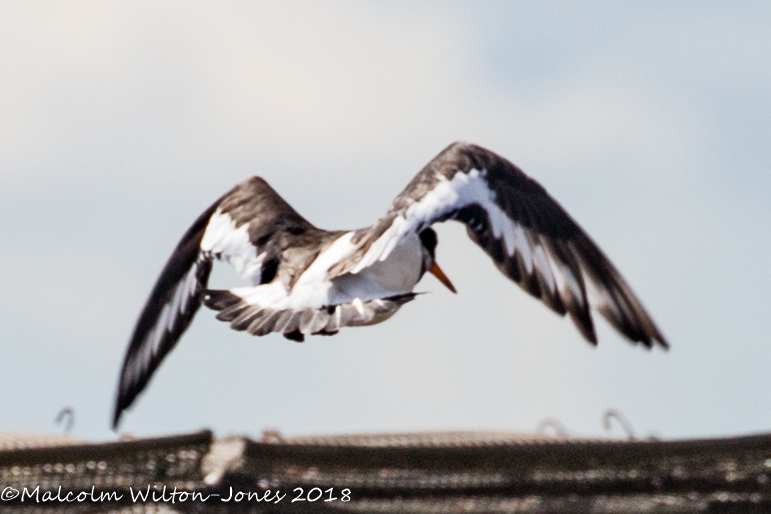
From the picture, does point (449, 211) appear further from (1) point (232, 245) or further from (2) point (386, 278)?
(1) point (232, 245)

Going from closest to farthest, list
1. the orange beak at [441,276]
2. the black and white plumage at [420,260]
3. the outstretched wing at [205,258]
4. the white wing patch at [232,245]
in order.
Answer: the black and white plumage at [420,260]
the white wing patch at [232,245]
the outstretched wing at [205,258]
the orange beak at [441,276]

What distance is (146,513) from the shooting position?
13.0 ft

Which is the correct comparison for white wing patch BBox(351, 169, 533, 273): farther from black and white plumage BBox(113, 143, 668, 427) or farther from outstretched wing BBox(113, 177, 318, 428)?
outstretched wing BBox(113, 177, 318, 428)

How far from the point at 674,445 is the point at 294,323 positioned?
2.26 meters

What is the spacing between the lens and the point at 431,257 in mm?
6637

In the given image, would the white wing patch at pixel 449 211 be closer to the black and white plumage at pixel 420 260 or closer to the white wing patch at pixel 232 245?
the black and white plumage at pixel 420 260

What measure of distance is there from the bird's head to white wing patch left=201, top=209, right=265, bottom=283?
870 mm

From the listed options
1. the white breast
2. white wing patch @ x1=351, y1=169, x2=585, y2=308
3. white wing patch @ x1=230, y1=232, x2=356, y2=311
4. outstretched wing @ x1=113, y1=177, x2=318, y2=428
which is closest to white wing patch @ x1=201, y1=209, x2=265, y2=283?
outstretched wing @ x1=113, y1=177, x2=318, y2=428

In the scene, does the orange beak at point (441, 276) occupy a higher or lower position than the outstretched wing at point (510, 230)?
lower

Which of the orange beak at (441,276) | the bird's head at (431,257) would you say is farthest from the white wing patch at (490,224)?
the orange beak at (441,276)

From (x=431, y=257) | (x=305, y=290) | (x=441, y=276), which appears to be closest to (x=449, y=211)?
(x=305, y=290)

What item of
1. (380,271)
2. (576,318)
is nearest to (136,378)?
(380,271)

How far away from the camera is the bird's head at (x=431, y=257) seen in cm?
659

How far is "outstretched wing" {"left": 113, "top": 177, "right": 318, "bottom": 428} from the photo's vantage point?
6.56 metres
